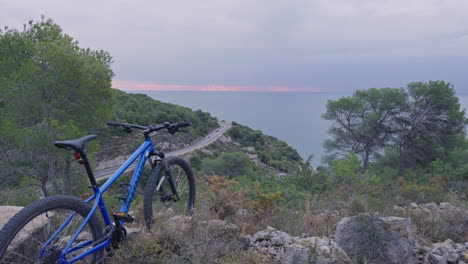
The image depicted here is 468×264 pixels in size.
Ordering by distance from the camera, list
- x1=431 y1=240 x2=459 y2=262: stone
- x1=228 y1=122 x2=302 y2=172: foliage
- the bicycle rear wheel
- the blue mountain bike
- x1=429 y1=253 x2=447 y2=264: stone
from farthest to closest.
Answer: x1=228 y1=122 x2=302 y2=172: foliage, x1=431 y1=240 x2=459 y2=262: stone, x1=429 y1=253 x2=447 y2=264: stone, the blue mountain bike, the bicycle rear wheel

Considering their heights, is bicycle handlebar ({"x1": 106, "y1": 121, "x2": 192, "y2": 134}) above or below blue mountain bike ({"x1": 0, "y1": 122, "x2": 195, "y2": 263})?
above

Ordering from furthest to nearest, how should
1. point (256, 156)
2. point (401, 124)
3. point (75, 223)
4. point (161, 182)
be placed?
1. point (256, 156)
2. point (401, 124)
3. point (161, 182)
4. point (75, 223)

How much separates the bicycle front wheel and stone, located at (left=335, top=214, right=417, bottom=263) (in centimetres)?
190

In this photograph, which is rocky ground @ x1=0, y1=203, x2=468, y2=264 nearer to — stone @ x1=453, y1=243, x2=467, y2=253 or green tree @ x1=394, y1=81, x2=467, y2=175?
stone @ x1=453, y1=243, x2=467, y2=253

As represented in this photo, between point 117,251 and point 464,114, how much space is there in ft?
79.3

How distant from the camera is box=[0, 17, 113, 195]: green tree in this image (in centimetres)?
1285

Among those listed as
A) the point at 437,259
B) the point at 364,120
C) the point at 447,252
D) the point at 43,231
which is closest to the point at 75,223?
the point at 43,231

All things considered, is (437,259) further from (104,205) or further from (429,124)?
(429,124)

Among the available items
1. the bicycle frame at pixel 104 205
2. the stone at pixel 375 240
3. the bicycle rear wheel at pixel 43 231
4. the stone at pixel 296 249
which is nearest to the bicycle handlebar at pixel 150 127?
the bicycle frame at pixel 104 205

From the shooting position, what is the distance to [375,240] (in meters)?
3.33

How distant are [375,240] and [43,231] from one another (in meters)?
3.13

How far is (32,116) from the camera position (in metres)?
13.9

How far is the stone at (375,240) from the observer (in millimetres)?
3289

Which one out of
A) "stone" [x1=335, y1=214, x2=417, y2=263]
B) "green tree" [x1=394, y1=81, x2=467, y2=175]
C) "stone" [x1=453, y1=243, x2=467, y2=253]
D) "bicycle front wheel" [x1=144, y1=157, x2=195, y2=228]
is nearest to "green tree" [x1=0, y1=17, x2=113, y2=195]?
"bicycle front wheel" [x1=144, y1=157, x2=195, y2=228]
